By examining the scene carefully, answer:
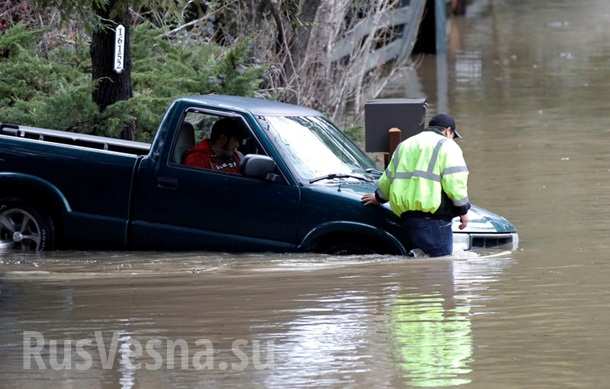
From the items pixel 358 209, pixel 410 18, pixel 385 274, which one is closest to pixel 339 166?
pixel 358 209

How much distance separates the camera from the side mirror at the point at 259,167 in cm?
1136

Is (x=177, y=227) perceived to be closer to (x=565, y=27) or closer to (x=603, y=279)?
(x=603, y=279)

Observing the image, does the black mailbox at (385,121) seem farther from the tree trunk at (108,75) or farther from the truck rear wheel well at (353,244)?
the tree trunk at (108,75)

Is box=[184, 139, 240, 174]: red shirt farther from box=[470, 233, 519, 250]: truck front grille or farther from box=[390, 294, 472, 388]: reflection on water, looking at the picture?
box=[390, 294, 472, 388]: reflection on water

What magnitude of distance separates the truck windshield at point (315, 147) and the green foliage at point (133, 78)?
2.54 meters

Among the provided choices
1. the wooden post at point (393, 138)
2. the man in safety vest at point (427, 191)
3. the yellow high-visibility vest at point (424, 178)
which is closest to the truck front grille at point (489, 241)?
the man in safety vest at point (427, 191)

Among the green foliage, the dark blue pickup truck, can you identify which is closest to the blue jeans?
the dark blue pickup truck

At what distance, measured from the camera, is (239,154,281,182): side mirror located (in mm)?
11359

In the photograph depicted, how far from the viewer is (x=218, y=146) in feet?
39.1

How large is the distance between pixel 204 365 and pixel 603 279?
3780mm

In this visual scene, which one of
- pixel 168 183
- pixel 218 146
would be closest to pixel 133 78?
pixel 218 146

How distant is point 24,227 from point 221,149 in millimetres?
1761

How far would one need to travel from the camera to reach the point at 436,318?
30.0 feet

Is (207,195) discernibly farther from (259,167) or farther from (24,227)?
(24,227)
